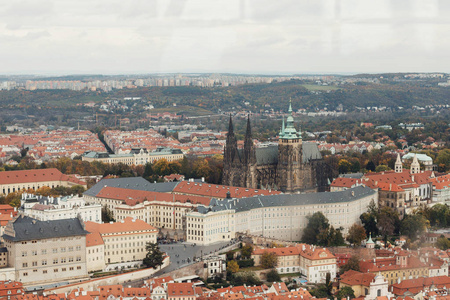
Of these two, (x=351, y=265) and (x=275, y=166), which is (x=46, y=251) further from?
(x=275, y=166)

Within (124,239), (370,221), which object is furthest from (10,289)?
(370,221)

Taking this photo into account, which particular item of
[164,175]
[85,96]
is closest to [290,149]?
[164,175]

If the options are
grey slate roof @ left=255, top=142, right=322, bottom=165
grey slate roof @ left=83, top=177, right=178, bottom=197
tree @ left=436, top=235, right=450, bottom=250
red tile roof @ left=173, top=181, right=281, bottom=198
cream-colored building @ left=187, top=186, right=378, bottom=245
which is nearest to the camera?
tree @ left=436, top=235, right=450, bottom=250

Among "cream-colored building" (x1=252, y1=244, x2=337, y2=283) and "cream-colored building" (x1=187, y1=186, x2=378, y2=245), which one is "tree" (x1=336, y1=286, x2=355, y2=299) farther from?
"cream-colored building" (x1=187, y1=186, x2=378, y2=245)

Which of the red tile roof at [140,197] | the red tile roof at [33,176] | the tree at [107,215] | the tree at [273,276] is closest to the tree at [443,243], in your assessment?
the tree at [273,276]

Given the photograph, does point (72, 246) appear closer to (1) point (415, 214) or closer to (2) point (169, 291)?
(2) point (169, 291)

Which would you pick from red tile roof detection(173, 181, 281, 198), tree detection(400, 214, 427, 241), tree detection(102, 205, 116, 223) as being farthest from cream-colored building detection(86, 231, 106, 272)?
tree detection(400, 214, 427, 241)
